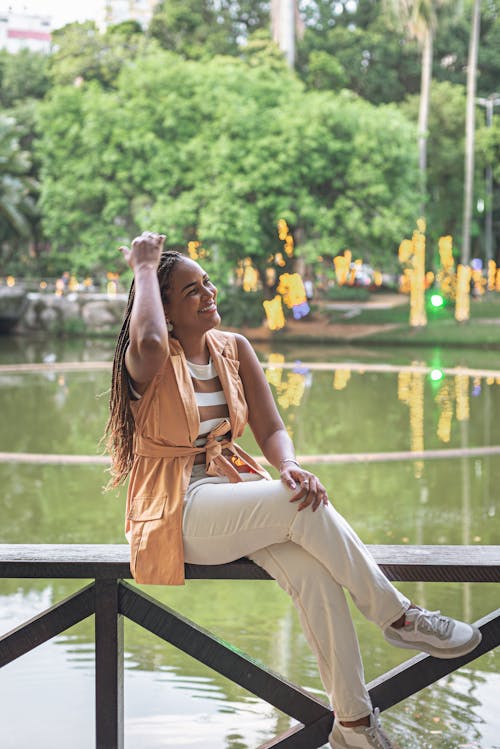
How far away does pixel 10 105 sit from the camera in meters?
35.2

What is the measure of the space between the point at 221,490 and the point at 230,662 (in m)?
0.37

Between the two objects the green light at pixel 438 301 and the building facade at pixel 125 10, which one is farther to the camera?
the building facade at pixel 125 10

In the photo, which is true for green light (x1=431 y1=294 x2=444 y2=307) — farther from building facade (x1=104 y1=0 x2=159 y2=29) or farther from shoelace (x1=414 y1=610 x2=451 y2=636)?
shoelace (x1=414 y1=610 x2=451 y2=636)

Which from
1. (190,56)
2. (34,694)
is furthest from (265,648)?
(190,56)

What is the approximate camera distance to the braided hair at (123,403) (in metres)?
2.56

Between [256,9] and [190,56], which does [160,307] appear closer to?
[190,56]

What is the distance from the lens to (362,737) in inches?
90.4

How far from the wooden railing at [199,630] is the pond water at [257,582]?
0.92 metres

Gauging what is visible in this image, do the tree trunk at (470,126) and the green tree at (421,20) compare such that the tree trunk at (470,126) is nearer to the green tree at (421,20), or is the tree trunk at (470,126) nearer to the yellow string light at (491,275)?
the green tree at (421,20)

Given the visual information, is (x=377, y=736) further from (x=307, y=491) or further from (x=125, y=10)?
(x=125, y=10)

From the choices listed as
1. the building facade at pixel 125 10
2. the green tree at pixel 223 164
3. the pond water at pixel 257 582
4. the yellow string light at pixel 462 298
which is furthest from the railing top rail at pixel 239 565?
the building facade at pixel 125 10

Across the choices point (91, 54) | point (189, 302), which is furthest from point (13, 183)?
point (189, 302)

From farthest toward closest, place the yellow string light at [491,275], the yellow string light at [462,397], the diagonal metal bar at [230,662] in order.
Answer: the yellow string light at [491,275], the yellow string light at [462,397], the diagonal metal bar at [230,662]

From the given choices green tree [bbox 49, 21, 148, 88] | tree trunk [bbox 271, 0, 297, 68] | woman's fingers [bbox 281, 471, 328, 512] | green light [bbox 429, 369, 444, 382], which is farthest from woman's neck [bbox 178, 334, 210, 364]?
green tree [bbox 49, 21, 148, 88]
